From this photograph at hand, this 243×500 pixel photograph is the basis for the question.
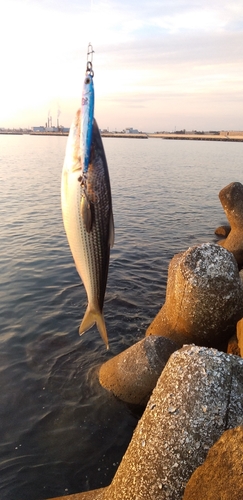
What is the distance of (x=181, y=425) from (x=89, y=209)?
7.33ft

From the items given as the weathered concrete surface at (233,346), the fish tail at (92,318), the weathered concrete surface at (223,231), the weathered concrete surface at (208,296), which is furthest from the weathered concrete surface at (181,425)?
the weathered concrete surface at (223,231)

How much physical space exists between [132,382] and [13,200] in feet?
67.8

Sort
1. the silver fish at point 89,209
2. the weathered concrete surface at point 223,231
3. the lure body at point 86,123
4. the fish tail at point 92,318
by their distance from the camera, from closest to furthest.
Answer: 1. the lure body at point 86,123
2. the silver fish at point 89,209
3. the fish tail at point 92,318
4. the weathered concrete surface at point 223,231

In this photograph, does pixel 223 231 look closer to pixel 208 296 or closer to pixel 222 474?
pixel 208 296

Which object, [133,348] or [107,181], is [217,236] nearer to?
[133,348]

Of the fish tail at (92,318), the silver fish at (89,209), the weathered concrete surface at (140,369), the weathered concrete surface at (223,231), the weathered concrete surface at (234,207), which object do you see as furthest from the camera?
the weathered concrete surface at (223,231)

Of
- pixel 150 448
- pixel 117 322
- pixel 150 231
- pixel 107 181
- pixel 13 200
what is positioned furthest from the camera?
pixel 13 200

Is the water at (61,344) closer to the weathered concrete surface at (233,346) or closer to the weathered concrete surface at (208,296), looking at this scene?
the weathered concrete surface at (208,296)

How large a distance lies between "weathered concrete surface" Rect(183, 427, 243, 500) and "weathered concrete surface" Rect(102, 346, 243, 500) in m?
0.50

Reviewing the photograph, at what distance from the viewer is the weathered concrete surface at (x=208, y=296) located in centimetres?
661

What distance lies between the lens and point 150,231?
19.5 m

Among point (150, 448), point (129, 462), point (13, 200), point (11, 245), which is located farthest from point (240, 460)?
point (13, 200)

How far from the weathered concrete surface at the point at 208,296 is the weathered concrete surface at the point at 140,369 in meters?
0.57

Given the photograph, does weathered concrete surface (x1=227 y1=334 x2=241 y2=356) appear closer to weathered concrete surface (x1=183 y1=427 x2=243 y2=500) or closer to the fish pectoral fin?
weathered concrete surface (x1=183 y1=427 x2=243 y2=500)
